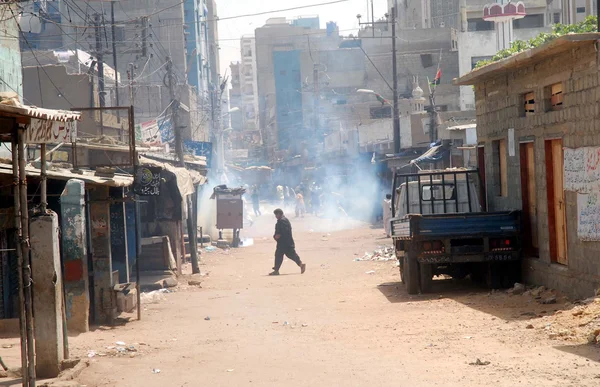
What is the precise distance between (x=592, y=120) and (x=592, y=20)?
1719 centimetres

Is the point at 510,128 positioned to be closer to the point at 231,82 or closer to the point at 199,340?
the point at 199,340

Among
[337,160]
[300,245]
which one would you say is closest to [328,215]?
[337,160]

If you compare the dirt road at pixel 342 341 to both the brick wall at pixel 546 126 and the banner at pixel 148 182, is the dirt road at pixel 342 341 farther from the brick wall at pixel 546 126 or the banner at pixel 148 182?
the banner at pixel 148 182

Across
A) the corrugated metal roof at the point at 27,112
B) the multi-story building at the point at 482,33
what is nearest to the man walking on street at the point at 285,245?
the corrugated metal roof at the point at 27,112

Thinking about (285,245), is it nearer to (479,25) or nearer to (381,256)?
(381,256)

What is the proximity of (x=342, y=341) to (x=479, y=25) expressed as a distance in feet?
173

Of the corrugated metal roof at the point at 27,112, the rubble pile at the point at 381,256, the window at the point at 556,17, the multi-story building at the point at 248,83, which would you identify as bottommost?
the rubble pile at the point at 381,256

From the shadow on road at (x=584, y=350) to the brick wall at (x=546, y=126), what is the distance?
2.88 metres

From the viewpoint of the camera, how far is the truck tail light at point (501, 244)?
1462 centimetres

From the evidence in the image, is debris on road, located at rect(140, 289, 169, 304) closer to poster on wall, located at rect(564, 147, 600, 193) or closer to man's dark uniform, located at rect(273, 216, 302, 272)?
man's dark uniform, located at rect(273, 216, 302, 272)

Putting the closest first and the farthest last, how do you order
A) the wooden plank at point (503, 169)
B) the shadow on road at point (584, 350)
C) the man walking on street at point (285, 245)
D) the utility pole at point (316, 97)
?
1. the shadow on road at point (584, 350)
2. the wooden plank at point (503, 169)
3. the man walking on street at point (285, 245)
4. the utility pole at point (316, 97)

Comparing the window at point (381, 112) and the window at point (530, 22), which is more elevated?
the window at point (530, 22)

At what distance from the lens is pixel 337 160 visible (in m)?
64.6

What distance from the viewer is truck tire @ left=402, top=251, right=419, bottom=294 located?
1502cm
